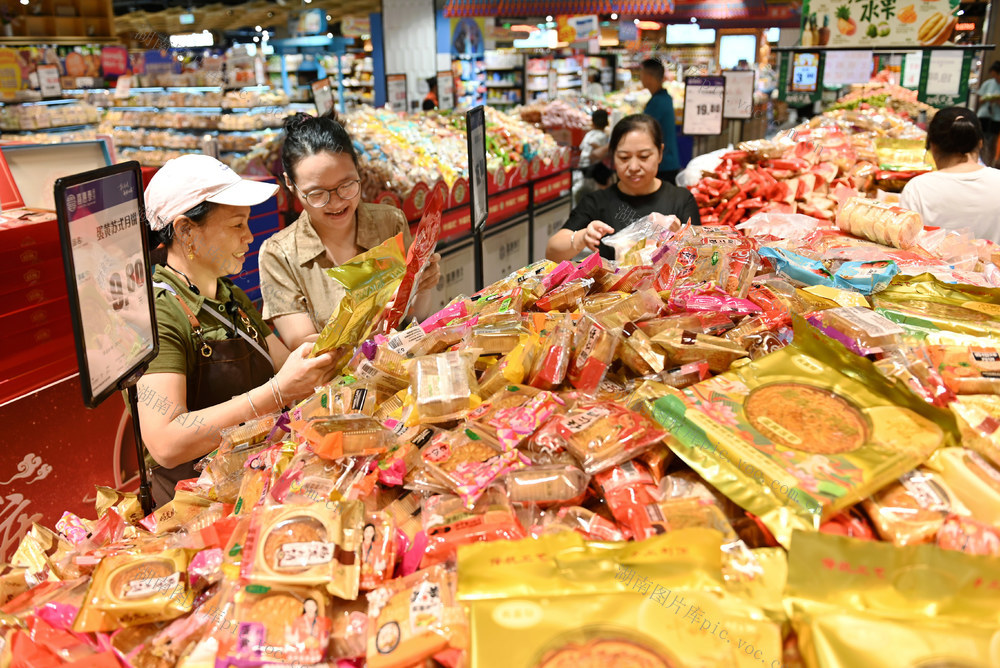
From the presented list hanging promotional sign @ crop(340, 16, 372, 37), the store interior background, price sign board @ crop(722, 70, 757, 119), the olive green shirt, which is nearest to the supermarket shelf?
the store interior background

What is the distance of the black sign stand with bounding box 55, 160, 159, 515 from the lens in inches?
49.6

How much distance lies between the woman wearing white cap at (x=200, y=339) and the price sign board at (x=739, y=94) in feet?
20.2

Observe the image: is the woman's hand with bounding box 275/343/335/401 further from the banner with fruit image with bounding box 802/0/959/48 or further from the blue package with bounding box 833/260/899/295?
the banner with fruit image with bounding box 802/0/959/48

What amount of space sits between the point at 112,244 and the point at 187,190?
0.62 m

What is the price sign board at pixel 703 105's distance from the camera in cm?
691

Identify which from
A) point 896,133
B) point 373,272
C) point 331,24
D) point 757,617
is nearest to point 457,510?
point 757,617

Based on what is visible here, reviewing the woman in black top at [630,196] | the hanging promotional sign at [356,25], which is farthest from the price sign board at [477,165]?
the hanging promotional sign at [356,25]

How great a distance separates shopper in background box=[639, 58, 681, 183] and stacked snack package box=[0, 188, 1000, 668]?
18.7 feet

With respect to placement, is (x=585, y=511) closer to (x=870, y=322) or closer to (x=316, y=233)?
(x=870, y=322)

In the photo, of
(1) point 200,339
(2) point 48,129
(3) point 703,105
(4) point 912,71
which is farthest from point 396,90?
(1) point 200,339

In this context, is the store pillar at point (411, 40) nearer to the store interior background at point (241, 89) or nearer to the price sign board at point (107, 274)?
the store interior background at point (241, 89)

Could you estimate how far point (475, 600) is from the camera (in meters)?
0.90

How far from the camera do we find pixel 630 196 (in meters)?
3.54

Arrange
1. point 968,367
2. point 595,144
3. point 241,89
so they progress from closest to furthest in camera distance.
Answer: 1. point 968,367
2. point 595,144
3. point 241,89
